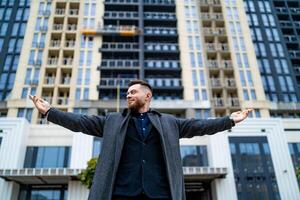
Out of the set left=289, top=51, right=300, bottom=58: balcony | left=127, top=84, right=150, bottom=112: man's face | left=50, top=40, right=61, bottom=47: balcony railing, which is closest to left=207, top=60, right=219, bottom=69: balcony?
left=289, top=51, right=300, bottom=58: balcony

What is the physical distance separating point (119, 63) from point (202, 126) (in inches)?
1559

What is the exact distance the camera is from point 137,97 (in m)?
3.15

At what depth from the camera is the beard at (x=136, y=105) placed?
3.12m

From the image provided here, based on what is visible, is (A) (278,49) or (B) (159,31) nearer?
(B) (159,31)

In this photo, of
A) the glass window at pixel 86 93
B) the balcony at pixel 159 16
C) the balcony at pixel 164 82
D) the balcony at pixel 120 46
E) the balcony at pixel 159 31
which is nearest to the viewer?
the glass window at pixel 86 93

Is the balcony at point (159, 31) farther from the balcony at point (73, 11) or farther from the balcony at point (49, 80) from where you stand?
the balcony at point (49, 80)

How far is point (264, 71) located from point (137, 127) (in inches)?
1858

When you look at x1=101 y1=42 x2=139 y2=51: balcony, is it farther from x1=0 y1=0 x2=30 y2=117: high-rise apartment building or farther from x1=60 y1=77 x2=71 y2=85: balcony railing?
x1=0 y1=0 x2=30 y2=117: high-rise apartment building

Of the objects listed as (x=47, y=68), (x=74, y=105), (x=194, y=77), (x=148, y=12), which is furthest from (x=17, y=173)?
(x=148, y=12)

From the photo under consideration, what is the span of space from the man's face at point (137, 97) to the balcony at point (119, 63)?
38.0 m

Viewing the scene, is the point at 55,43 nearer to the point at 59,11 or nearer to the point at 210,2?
the point at 59,11

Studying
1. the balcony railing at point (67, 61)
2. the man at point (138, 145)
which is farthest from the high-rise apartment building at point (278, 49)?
the man at point (138, 145)

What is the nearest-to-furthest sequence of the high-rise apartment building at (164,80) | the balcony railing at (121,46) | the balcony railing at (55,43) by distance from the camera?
the high-rise apartment building at (164,80) → the balcony railing at (55,43) → the balcony railing at (121,46)

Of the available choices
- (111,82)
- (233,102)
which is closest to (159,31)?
(111,82)
